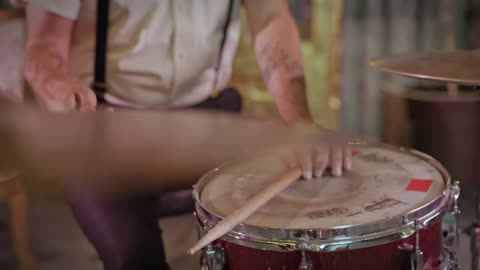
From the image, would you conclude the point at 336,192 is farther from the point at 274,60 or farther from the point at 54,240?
the point at 54,240

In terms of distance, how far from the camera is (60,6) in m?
1.23

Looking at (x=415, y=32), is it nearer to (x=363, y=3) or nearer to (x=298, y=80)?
(x=363, y=3)

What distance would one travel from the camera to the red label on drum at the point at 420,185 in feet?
3.66

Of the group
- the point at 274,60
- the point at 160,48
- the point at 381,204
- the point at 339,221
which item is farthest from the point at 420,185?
the point at 160,48

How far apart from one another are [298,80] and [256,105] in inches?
5.4

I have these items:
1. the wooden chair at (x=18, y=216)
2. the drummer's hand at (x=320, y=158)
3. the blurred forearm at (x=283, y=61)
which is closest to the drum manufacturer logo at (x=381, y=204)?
the drummer's hand at (x=320, y=158)

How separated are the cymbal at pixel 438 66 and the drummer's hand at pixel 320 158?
219mm

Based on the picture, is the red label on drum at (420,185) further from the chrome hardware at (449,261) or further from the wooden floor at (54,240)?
the wooden floor at (54,240)

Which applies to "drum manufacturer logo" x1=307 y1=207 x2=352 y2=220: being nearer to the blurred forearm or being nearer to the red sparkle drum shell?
the red sparkle drum shell

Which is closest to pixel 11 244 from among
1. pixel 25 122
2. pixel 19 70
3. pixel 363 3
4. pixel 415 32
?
pixel 25 122

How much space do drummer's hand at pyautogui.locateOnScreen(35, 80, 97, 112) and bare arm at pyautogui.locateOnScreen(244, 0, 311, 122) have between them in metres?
0.46

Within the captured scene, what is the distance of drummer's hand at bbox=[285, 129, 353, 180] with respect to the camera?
1153 millimetres

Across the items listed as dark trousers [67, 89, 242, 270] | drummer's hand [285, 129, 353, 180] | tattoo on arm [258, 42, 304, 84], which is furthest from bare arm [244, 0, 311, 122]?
drummer's hand [285, 129, 353, 180]

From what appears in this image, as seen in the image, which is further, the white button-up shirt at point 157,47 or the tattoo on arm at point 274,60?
the tattoo on arm at point 274,60
